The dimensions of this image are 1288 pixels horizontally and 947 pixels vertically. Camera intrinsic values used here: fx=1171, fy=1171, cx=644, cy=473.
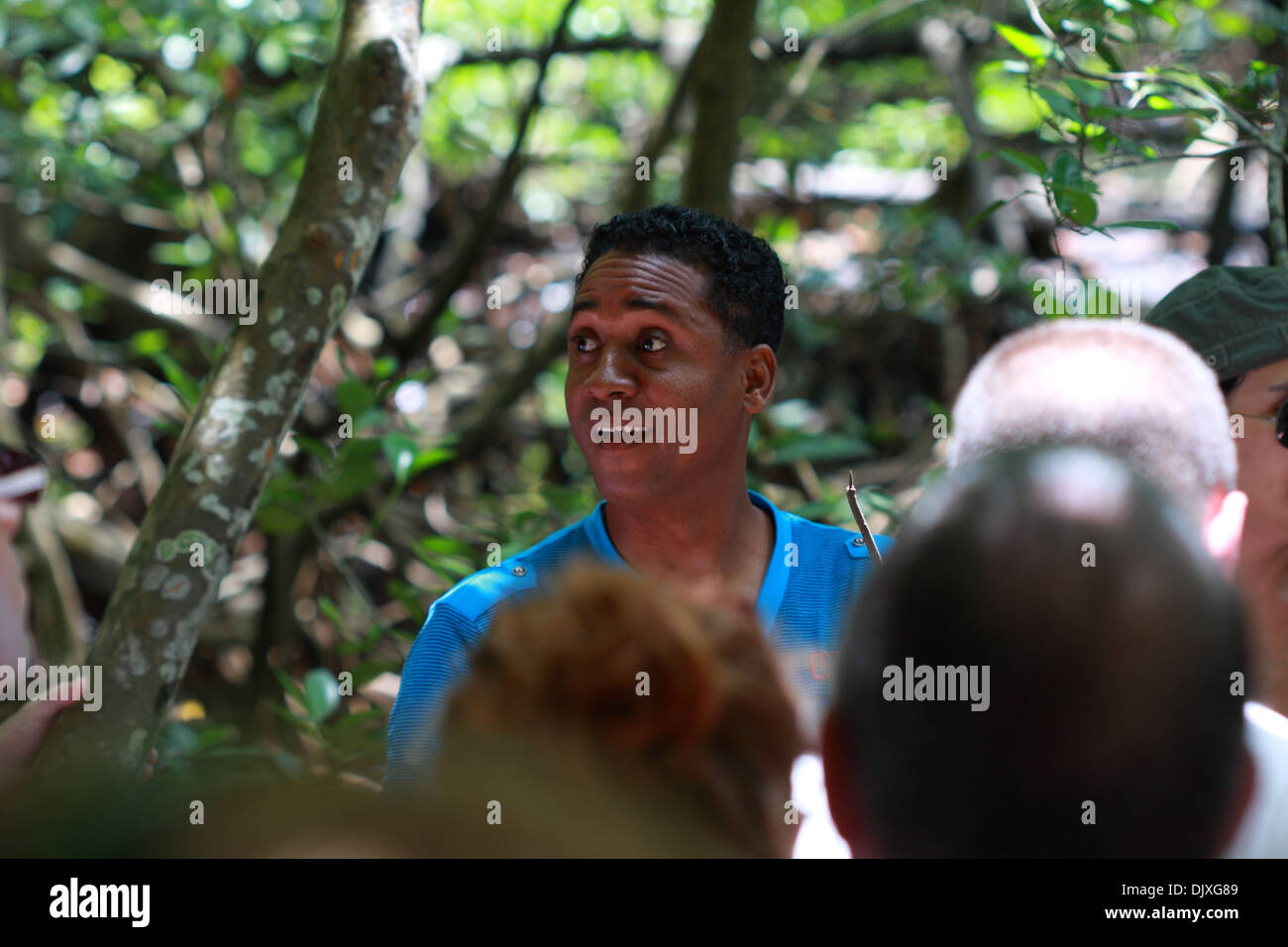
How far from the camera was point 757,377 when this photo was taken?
233 centimetres

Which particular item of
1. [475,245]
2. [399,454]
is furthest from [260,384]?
[475,245]

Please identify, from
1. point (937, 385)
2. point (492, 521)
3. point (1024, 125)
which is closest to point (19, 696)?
point (492, 521)

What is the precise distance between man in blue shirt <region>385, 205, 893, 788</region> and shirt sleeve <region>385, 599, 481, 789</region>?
28mm

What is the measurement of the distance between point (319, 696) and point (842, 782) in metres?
2.36

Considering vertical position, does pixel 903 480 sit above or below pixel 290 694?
above

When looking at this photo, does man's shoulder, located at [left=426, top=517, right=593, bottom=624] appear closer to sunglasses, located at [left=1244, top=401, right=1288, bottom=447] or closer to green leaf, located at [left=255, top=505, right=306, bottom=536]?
sunglasses, located at [left=1244, top=401, right=1288, bottom=447]

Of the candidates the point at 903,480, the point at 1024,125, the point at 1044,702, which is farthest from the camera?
the point at 1024,125

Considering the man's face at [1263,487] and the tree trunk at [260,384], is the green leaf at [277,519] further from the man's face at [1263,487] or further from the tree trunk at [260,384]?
the man's face at [1263,487]

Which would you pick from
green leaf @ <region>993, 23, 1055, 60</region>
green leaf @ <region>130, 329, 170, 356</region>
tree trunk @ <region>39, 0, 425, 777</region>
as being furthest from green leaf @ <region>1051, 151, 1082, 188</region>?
green leaf @ <region>130, 329, 170, 356</region>

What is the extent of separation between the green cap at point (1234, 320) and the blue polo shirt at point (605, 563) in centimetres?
70

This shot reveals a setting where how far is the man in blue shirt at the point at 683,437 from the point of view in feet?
6.93
